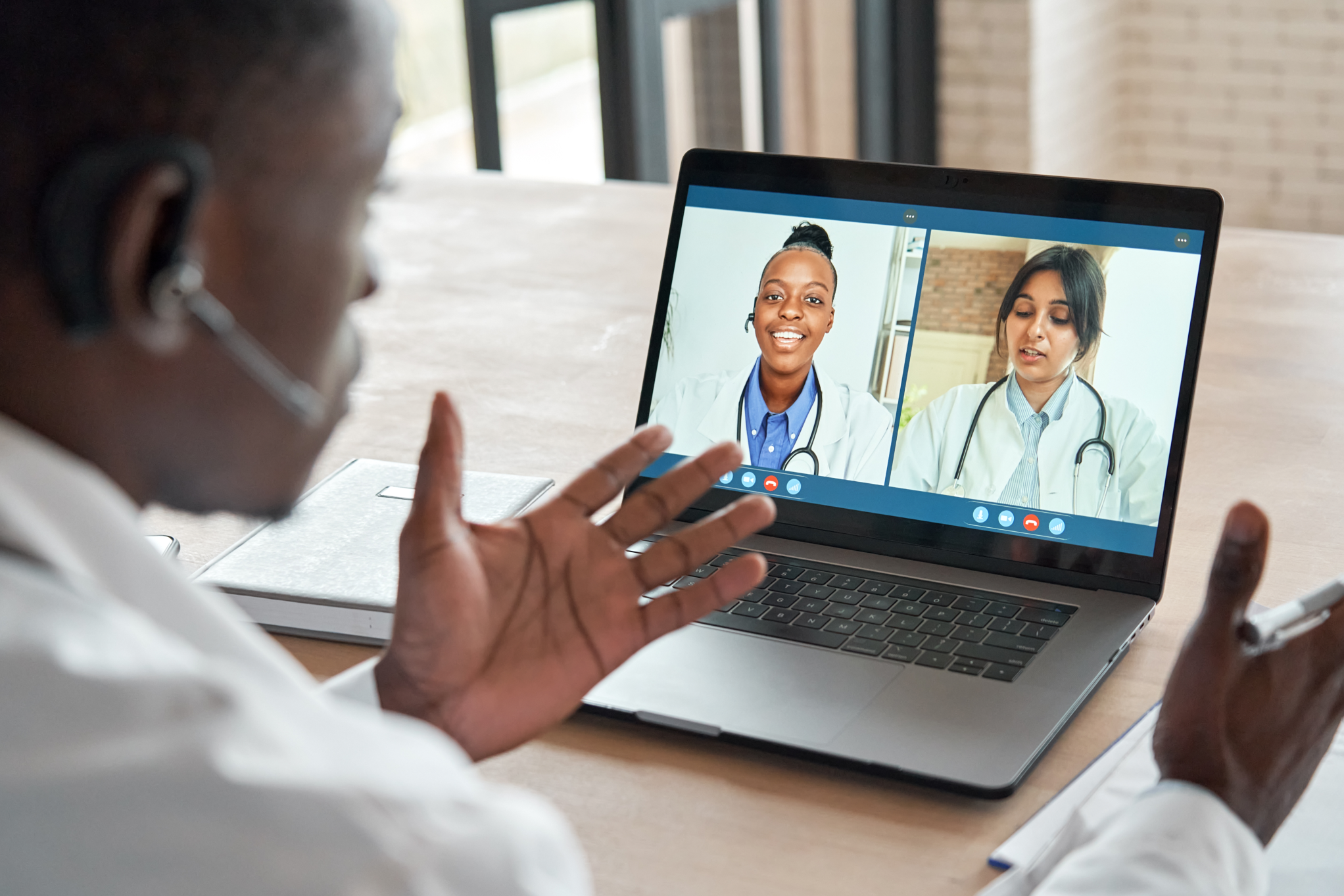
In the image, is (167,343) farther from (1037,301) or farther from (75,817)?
(1037,301)

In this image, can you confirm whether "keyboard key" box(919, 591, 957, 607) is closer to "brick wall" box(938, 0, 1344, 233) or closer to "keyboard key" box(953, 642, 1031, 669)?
"keyboard key" box(953, 642, 1031, 669)

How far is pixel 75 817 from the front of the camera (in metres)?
0.46

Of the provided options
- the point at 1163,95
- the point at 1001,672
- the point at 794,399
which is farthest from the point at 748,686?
the point at 1163,95

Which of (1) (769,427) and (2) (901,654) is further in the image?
(1) (769,427)

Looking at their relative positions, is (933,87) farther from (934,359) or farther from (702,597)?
(702,597)

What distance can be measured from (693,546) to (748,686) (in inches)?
4.7

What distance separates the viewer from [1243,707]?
71 centimetres

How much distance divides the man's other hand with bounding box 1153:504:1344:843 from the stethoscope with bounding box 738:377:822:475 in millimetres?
368

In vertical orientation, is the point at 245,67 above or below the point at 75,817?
above

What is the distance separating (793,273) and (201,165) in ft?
1.98

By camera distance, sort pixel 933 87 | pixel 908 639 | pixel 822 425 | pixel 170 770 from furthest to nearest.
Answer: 1. pixel 933 87
2. pixel 822 425
3. pixel 908 639
4. pixel 170 770

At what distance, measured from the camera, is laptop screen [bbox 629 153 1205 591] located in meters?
0.96

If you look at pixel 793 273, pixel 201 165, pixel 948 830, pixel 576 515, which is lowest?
pixel 948 830

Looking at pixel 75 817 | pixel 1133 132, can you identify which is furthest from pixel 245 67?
pixel 1133 132
